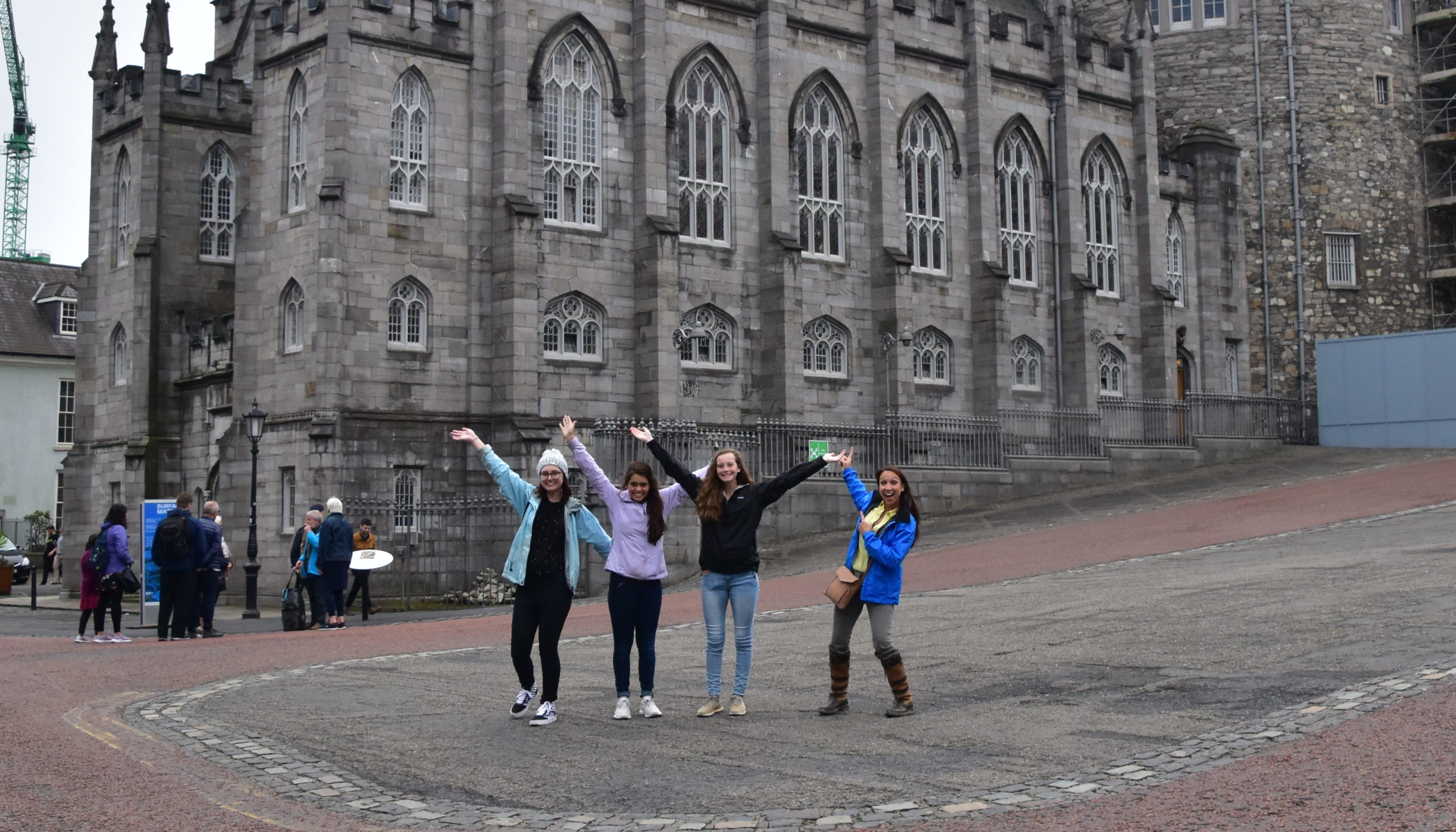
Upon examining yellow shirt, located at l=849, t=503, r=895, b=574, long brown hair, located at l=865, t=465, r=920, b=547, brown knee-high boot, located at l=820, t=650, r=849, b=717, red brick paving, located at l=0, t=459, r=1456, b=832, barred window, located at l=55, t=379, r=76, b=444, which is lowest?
red brick paving, located at l=0, t=459, r=1456, b=832

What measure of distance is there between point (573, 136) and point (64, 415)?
2984 centimetres

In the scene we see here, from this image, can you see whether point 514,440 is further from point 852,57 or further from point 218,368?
point 852,57

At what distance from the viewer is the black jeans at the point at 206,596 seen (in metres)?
20.5

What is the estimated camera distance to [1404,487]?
28.2 metres

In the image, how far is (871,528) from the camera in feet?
36.0

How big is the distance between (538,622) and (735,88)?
85.6 ft

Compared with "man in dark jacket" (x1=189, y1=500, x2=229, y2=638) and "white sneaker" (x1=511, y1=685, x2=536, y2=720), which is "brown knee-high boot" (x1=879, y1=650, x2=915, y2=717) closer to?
"white sneaker" (x1=511, y1=685, x2=536, y2=720)

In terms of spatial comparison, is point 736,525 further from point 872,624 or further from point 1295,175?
point 1295,175

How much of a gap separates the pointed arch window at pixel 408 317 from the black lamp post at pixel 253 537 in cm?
393

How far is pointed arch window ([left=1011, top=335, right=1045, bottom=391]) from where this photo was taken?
40375 mm

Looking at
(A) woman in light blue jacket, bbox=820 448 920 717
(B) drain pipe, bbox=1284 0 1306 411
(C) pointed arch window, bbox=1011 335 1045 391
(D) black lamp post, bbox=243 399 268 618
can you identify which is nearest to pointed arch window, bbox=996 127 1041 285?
(C) pointed arch window, bbox=1011 335 1045 391

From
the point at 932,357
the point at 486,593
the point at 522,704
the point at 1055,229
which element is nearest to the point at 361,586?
the point at 486,593

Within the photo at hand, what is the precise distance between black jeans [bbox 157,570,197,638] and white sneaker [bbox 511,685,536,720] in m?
10.4

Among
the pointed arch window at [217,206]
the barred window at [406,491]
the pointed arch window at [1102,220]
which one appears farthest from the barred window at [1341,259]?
the pointed arch window at [217,206]
